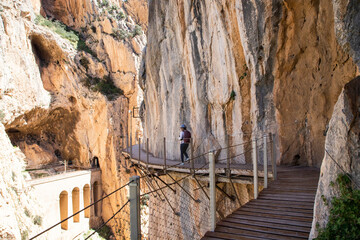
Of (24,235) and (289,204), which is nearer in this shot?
(289,204)

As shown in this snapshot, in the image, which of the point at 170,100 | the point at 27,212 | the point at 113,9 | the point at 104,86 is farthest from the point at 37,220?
the point at 113,9

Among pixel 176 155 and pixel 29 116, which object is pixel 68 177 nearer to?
pixel 29 116

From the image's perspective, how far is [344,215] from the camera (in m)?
2.17

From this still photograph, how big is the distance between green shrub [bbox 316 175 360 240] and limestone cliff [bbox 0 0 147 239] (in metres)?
22.8

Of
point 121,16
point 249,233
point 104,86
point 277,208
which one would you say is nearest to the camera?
point 249,233

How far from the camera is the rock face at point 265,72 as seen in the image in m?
6.83

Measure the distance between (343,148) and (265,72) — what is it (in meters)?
5.48

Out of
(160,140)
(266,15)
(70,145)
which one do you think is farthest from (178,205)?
(70,145)

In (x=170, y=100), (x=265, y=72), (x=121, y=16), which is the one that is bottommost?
(x=170, y=100)

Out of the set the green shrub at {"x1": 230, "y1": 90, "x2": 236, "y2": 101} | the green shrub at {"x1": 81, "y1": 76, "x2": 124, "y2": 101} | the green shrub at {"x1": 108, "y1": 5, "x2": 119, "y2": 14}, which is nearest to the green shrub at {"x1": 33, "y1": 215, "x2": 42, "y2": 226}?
the green shrub at {"x1": 81, "y1": 76, "x2": 124, "y2": 101}

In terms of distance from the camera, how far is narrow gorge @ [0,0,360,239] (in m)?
6.53

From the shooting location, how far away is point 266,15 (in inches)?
282

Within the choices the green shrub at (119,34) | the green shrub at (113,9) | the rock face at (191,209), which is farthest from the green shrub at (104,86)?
the rock face at (191,209)

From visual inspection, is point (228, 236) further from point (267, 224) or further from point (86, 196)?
point (86, 196)
